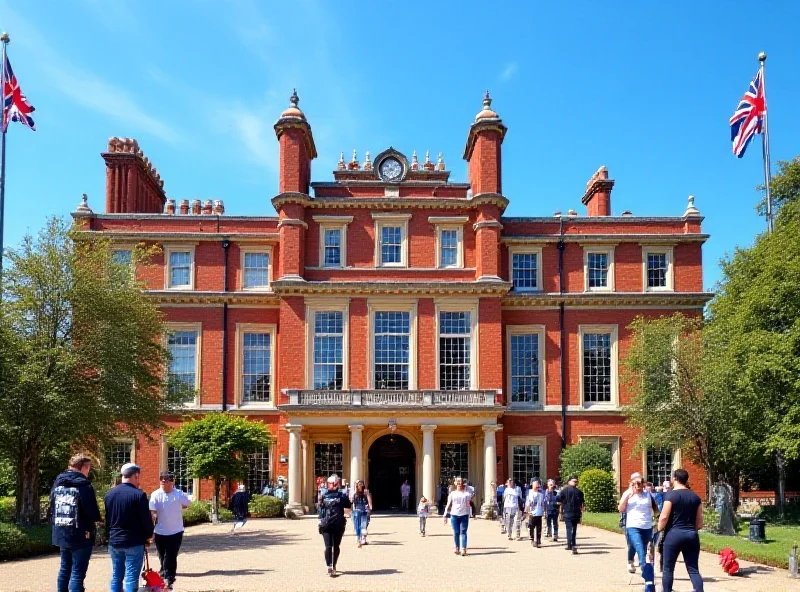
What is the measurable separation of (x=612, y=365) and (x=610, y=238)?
225 inches

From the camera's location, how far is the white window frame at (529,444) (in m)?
37.0

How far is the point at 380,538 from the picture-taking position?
24.4 m

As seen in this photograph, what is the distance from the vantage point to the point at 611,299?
3772 centimetres

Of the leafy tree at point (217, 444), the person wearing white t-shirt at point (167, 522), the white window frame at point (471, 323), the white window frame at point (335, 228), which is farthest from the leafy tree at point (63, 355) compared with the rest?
the white window frame at point (471, 323)

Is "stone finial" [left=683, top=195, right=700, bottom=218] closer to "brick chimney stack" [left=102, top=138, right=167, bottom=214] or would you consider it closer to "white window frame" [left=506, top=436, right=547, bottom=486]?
"white window frame" [left=506, top=436, right=547, bottom=486]

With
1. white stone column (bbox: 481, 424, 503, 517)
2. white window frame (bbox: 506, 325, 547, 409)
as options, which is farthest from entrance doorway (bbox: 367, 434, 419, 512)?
white window frame (bbox: 506, 325, 547, 409)

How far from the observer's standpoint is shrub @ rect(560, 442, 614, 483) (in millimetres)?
35000

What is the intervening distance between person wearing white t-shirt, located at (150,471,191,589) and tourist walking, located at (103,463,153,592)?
1688 mm

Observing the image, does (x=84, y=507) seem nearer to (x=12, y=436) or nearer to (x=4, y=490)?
(x=12, y=436)

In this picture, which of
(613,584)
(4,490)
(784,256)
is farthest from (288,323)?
(613,584)

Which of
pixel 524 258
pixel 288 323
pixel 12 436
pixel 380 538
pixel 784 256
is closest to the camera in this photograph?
pixel 12 436

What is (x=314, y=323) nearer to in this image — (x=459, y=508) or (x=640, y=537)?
(x=459, y=508)

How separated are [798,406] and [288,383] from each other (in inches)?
772

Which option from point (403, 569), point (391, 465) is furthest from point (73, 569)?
point (391, 465)
